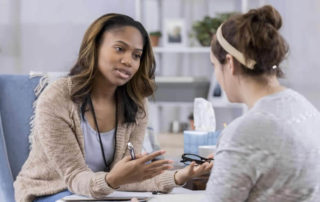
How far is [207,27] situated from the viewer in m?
3.73

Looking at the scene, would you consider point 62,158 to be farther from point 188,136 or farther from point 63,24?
point 63,24

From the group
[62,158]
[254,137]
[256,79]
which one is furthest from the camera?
[62,158]

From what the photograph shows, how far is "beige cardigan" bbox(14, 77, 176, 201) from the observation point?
1497 mm

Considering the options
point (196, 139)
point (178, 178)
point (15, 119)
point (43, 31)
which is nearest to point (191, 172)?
point (178, 178)

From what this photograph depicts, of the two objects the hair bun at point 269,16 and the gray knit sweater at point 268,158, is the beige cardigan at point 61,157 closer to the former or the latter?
the gray knit sweater at point 268,158

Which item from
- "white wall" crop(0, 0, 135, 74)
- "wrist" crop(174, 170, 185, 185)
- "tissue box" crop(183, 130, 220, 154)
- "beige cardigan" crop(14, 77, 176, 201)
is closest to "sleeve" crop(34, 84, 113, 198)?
"beige cardigan" crop(14, 77, 176, 201)

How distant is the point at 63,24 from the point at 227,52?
193cm

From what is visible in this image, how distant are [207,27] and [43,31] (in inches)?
51.3

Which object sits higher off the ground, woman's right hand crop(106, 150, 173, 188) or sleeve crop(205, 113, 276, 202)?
sleeve crop(205, 113, 276, 202)

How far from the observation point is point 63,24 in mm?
2861

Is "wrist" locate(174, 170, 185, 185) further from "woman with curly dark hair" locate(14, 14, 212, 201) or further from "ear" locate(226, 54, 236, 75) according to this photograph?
"ear" locate(226, 54, 236, 75)

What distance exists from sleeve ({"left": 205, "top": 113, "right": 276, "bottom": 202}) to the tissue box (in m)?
0.76

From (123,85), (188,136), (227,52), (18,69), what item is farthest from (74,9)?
(227,52)

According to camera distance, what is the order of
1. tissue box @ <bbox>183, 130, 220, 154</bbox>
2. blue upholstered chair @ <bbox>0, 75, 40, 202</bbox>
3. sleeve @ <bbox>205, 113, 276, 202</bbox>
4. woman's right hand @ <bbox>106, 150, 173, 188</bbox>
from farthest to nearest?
blue upholstered chair @ <bbox>0, 75, 40, 202</bbox>, tissue box @ <bbox>183, 130, 220, 154</bbox>, woman's right hand @ <bbox>106, 150, 173, 188</bbox>, sleeve @ <bbox>205, 113, 276, 202</bbox>
